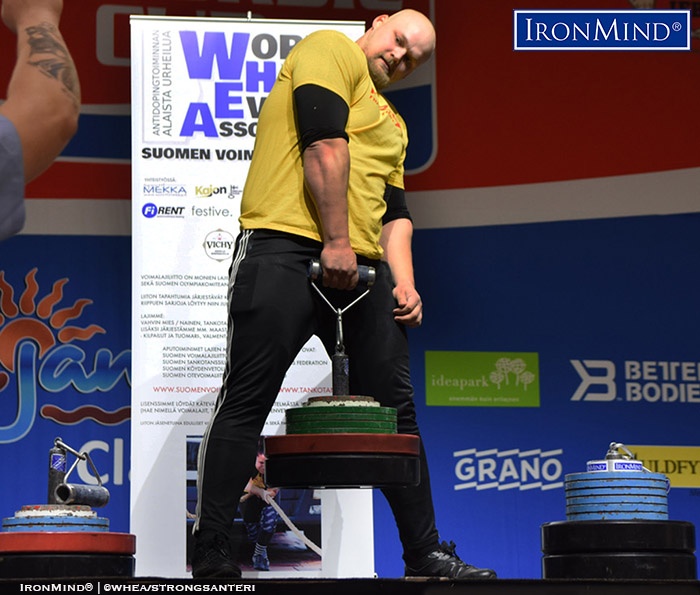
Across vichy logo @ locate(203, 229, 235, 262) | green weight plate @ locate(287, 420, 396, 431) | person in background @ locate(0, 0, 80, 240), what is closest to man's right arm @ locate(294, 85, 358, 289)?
green weight plate @ locate(287, 420, 396, 431)

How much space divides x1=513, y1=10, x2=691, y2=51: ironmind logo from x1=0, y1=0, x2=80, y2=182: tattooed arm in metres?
3.30

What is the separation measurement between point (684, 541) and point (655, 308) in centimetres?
211

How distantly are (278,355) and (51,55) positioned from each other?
4.38 ft

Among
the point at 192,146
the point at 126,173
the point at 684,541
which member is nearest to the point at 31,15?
the point at 684,541

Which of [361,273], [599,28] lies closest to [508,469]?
[599,28]

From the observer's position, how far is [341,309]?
2545mm

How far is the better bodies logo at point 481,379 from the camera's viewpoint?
444 centimetres

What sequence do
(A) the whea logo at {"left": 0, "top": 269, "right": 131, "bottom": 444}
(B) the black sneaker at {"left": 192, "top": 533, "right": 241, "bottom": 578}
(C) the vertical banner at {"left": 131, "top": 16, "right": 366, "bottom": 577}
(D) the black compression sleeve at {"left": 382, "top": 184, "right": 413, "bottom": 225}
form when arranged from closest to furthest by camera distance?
(B) the black sneaker at {"left": 192, "top": 533, "right": 241, "bottom": 578} < (D) the black compression sleeve at {"left": 382, "top": 184, "right": 413, "bottom": 225} < (C) the vertical banner at {"left": 131, "top": 16, "right": 366, "bottom": 577} < (A) the whea logo at {"left": 0, "top": 269, "right": 131, "bottom": 444}

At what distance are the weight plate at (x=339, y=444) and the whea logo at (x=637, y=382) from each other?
2212mm

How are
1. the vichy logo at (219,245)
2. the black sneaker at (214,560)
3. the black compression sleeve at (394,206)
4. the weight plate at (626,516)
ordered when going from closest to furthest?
the black sneaker at (214,560), the weight plate at (626,516), the black compression sleeve at (394,206), the vichy logo at (219,245)

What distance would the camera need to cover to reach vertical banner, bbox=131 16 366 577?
356cm

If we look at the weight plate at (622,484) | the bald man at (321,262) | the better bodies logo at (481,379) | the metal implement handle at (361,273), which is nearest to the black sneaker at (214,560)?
the bald man at (321,262)

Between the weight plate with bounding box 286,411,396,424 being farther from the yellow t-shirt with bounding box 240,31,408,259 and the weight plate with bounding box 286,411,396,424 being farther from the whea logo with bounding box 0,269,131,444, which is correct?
→ the whea logo with bounding box 0,269,131,444

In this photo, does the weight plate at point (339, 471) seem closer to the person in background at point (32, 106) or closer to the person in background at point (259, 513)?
the person in background at point (259, 513)
